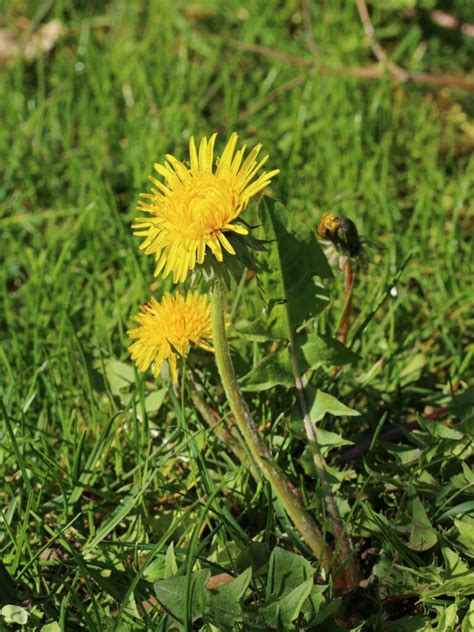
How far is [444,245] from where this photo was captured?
7.81ft

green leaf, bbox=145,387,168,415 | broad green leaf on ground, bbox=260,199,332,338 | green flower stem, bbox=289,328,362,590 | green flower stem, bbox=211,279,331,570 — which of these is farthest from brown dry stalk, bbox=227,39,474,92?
green flower stem, bbox=211,279,331,570

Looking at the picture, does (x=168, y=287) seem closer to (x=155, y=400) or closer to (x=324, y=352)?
(x=155, y=400)

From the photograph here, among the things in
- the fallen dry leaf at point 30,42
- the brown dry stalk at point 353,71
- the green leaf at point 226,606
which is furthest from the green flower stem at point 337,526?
the fallen dry leaf at point 30,42

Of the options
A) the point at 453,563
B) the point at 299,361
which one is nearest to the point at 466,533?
the point at 453,563

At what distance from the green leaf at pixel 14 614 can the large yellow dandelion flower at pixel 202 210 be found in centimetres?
63

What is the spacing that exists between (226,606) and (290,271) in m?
0.65

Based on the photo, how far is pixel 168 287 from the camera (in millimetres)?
2209

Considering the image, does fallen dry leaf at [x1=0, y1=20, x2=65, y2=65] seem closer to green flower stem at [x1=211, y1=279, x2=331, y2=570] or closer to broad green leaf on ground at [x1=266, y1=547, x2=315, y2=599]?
green flower stem at [x1=211, y1=279, x2=331, y2=570]

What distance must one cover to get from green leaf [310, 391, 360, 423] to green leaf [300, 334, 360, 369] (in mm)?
65

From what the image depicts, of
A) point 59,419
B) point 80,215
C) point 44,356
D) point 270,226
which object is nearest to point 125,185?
point 80,215

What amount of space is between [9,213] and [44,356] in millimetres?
788

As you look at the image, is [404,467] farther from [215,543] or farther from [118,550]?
[118,550]

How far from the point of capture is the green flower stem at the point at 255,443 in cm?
138

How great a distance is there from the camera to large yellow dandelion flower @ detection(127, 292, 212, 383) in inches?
64.4
